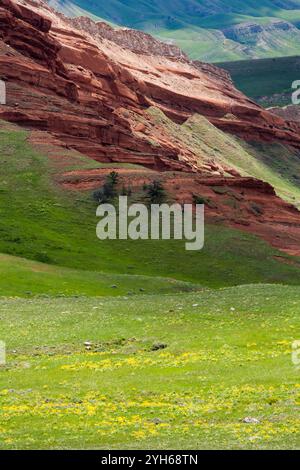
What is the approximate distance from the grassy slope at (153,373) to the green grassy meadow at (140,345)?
2.7 inches

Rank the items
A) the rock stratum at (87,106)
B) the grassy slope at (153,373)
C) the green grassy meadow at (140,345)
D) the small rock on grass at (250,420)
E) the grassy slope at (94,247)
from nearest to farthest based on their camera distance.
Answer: the grassy slope at (153,373)
the green grassy meadow at (140,345)
the small rock on grass at (250,420)
the grassy slope at (94,247)
the rock stratum at (87,106)

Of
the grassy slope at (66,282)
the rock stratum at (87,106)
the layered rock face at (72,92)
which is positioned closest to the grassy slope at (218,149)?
the rock stratum at (87,106)

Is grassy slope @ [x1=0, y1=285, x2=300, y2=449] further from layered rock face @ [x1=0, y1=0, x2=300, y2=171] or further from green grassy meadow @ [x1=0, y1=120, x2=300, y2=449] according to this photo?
layered rock face @ [x1=0, y1=0, x2=300, y2=171]

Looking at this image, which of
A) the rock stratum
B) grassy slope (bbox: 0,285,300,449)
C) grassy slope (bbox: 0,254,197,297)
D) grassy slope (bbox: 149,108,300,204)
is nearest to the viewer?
grassy slope (bbox: 0,285,300,449)

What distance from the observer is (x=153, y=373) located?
38.7 meters

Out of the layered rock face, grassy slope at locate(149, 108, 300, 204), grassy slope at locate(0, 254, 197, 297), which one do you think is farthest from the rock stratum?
grassy slope at locate(0, 254, 197, 297)

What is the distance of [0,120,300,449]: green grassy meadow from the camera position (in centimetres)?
2972

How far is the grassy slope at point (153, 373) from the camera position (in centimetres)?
2902

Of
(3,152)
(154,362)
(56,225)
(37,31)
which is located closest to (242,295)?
(154,362)

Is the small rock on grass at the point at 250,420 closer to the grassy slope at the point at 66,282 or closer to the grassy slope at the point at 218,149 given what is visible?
the grassy slope at the point at 66,282

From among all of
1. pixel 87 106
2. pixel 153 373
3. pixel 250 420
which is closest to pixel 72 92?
pixel 87 106

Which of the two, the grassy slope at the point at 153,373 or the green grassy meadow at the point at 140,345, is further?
the green grassy meadow at the point at 140,345

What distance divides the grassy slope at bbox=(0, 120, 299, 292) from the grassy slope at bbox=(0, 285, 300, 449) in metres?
25.1

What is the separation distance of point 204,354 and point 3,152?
72.6m
